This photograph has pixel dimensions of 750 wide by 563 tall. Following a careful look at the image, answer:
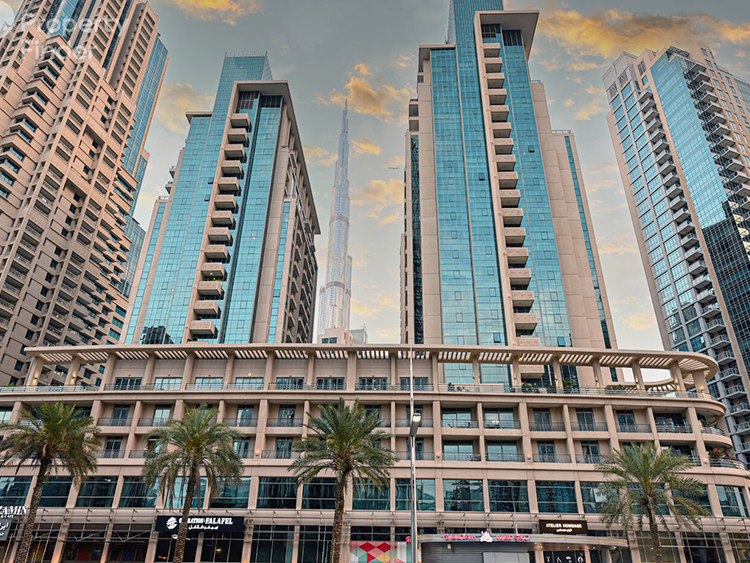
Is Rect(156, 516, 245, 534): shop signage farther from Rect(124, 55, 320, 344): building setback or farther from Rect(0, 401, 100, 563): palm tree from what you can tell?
Rect(124, 55, 320, 344): building setback

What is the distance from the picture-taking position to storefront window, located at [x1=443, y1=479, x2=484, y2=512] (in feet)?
149

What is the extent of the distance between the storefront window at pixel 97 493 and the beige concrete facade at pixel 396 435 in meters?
0.18

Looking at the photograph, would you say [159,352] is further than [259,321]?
No

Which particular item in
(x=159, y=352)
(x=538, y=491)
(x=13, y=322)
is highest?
(x=13, y=322)

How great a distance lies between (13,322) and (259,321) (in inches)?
1441

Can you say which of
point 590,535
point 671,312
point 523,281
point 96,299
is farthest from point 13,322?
point 671,312

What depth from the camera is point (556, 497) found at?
4575 cm

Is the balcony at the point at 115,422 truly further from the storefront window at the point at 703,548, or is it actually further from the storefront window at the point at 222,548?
the storefront window at the point at 703,548

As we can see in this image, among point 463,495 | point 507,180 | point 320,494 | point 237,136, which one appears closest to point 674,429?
point 463,495

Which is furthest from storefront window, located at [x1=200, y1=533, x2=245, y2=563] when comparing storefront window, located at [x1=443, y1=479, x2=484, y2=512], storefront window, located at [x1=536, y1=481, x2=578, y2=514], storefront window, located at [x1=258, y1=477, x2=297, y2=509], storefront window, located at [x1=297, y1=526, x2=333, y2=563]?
storefront window, located at [x1=536, y1=481, x2=578, y2=514]

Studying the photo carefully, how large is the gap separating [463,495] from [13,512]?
40.1 meters

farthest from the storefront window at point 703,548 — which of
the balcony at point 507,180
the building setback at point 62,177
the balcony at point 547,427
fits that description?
the building setback at point 62,177

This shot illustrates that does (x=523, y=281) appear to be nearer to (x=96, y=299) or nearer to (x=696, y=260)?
(x=696, y=260)

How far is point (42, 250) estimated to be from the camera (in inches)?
3342
